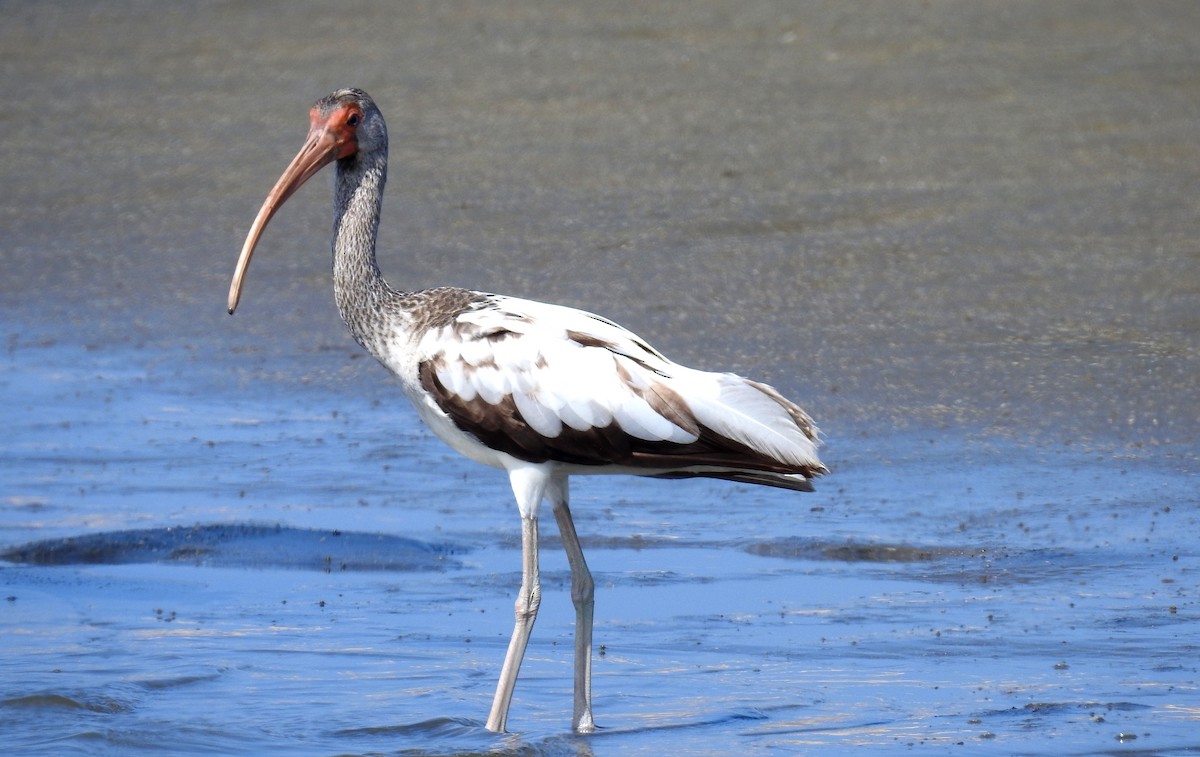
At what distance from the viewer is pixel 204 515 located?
8.11 meters

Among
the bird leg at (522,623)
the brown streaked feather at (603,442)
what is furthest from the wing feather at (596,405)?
the bird leg at (522,623)

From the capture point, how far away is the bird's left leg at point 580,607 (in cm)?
605

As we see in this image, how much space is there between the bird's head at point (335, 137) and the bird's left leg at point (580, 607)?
4.01 feet

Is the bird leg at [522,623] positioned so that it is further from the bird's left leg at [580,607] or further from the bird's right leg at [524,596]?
the bird's left leg at [580,607]

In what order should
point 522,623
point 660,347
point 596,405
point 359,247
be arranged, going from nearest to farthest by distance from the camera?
1. point 596,405
2. point 522,623
3. point 359,247
4. point 660,347

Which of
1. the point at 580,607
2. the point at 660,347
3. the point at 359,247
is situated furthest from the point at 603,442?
the point at 660,347

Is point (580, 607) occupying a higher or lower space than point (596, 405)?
lower

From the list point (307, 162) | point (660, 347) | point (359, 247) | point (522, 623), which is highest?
point (307, 162)

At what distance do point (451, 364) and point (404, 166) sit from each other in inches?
306

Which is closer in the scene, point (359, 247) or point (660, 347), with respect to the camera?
point (359, 247)

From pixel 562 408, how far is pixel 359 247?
0.92 m

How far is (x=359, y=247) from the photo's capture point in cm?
647

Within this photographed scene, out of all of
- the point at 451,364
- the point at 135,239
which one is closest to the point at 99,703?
the point at 451,364

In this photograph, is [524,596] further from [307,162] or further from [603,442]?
[307,162]
